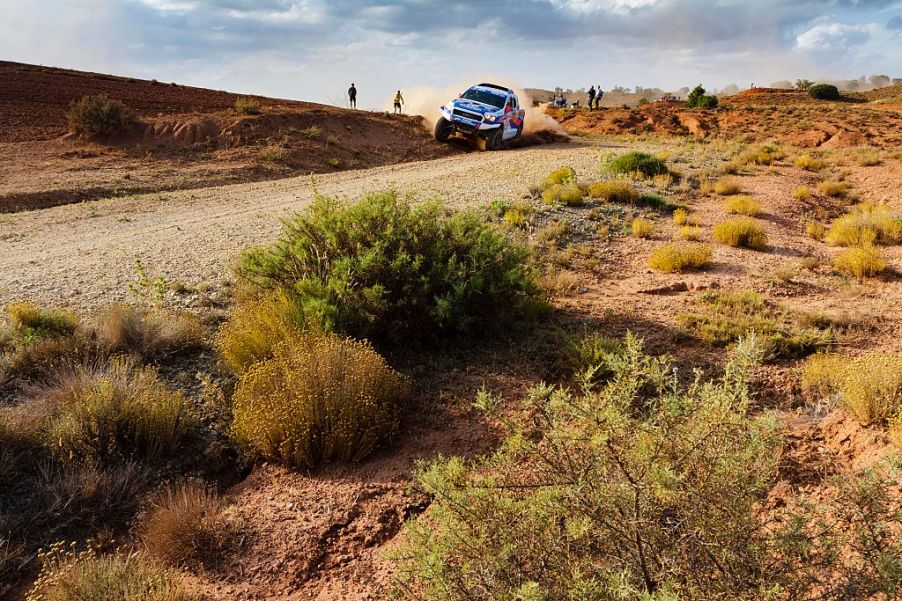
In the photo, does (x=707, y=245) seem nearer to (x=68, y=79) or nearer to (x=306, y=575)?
(x=306, y=575)

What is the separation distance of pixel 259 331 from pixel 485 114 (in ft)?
58.3

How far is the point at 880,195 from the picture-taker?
14422 mm

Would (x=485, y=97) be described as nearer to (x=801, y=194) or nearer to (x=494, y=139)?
Answer: (x=494, y=139)

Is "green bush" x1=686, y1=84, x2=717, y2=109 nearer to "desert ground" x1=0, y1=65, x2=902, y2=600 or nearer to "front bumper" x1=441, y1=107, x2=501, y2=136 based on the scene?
"desert ground" x1=0, y1=65, x2=902, y2=600

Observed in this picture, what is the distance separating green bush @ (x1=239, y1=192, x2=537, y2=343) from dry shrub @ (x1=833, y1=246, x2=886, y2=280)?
4964 mm

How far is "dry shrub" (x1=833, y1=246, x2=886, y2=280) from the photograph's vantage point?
834 cm

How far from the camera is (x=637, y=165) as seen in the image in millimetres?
15273

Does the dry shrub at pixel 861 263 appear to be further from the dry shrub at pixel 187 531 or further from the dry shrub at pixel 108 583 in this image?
the dry shrub at pixel 108 583

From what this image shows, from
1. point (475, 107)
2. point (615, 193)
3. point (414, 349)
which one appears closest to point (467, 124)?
point (475, 107)

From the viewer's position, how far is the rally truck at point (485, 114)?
71.3 feet

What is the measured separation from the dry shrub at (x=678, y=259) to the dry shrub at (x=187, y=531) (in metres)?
6.70

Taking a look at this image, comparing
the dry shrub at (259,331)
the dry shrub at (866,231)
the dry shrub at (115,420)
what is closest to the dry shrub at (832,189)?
the dry shrub at (866,231)

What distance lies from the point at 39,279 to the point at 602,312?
287 inches

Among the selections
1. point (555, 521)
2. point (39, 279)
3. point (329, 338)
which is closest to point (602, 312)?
point (329, 338)
